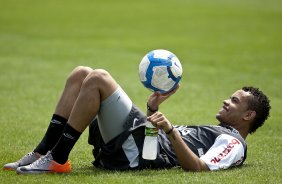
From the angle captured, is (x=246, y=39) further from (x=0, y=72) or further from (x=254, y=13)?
(x=0, y=72)

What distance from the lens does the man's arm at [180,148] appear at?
7840 millimetres

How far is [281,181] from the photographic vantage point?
7957mm

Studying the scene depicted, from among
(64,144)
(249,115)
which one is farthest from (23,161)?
(249,115)

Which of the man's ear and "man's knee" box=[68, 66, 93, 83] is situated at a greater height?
"man's knee" box=[68, 66, 93, 83]

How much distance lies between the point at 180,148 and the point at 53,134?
5.38 feet

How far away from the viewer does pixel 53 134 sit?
339 inches

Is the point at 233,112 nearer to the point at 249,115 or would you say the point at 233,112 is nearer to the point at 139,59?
the point at 249,115

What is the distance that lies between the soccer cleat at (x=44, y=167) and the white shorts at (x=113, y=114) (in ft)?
2.14

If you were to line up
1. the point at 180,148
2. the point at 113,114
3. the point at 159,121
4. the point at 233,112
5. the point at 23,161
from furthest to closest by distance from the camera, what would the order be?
the point at 233,112, the point at 23,161, the point at 113,114, the point at 180,148, the point at 159,121

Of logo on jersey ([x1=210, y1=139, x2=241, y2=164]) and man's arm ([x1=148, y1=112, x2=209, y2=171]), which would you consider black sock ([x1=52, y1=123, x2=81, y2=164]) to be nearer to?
man's arm ([x1=148, y1=112, x2=209, y2=171])

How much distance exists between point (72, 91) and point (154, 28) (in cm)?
2313

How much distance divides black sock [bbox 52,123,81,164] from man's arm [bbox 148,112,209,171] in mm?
920

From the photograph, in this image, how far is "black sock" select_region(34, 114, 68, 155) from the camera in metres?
8.56

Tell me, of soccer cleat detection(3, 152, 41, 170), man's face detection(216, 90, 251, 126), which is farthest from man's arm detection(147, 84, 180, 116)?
soccer cleat detection(3, 152, 41, 170)
